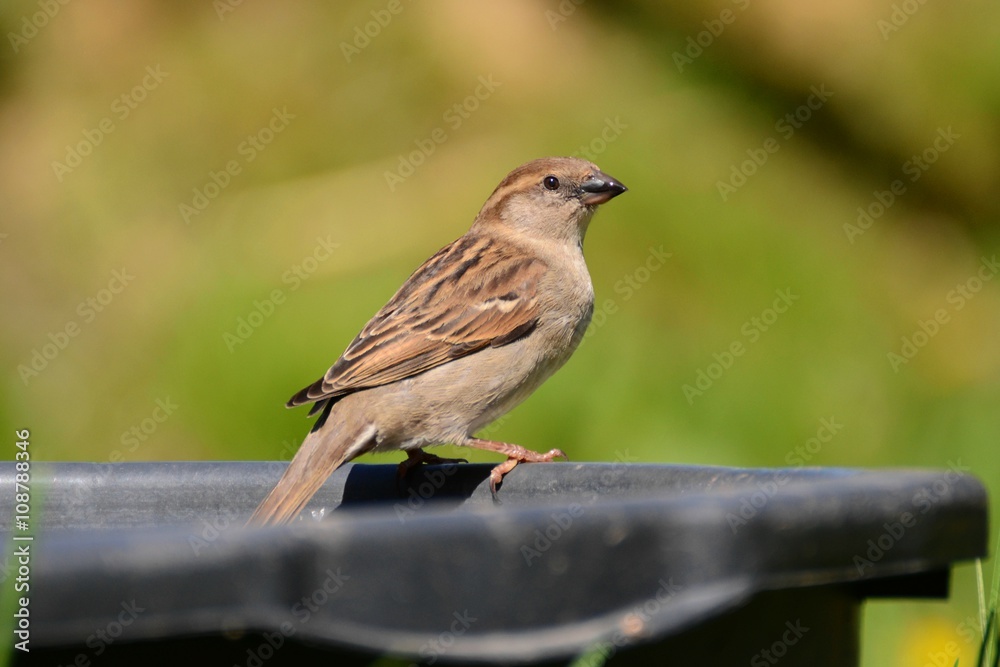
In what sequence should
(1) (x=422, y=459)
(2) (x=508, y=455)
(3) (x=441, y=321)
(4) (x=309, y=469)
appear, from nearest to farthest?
(4) (x=309, y=469) < (2) (x=508, y=455) < (1) (x=422, y=459) < (3) (x=441, y=321)

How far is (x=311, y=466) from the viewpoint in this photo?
319 centimetres

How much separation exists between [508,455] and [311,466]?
0.80m

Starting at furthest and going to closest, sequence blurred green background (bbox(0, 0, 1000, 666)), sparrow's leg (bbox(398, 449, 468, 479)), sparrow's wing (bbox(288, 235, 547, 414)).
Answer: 1. blurred green background (bbox(0, 0, 1000, 666))
2. sparrow's wing (bbox(288, 235, 547, 414))
3. sparrow's leg (bbox(398, 449, 468, 479))

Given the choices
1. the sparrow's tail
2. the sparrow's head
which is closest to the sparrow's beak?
the sparrow's head

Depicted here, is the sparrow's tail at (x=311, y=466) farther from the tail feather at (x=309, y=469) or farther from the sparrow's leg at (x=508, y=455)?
the sparrow's leg at (x=508, y=455)

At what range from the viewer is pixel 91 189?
634 cm

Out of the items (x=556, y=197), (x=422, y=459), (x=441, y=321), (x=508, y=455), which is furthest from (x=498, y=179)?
(x=508, y=455)

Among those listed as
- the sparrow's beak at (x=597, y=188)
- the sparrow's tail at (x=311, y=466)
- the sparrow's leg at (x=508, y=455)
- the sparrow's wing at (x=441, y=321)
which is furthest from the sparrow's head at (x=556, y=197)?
the sparrow's tail at (x=311, y=466)

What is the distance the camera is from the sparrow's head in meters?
Answer: 4.60

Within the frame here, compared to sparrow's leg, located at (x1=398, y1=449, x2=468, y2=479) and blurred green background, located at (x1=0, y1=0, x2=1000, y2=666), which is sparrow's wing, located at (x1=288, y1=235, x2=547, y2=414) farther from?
blurred green background, located at (x1=0, y1=0, x2=1000, y2=666)

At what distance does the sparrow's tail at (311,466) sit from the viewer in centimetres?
287

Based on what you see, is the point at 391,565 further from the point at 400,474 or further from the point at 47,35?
the point at 47,35

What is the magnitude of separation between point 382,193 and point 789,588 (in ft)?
15.5

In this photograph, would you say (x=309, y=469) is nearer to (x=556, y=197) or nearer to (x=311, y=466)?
(x=311, y=466)
